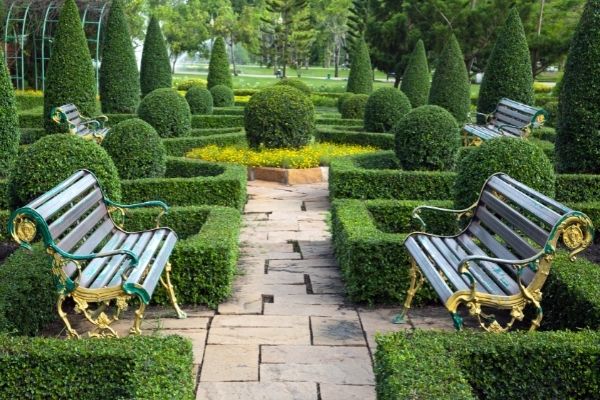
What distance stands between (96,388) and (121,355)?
0.19 metres

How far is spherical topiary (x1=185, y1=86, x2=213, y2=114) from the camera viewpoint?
16703mm

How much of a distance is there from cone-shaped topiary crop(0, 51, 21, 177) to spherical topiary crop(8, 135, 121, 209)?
2936mm

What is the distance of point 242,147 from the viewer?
472 inches

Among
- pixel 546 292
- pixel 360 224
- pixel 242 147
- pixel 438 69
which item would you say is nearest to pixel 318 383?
pixel 546 292

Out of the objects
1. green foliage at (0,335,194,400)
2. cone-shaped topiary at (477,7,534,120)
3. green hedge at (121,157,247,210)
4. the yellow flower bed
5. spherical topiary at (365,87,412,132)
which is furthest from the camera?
spherical topiary at (365,87,412,132)

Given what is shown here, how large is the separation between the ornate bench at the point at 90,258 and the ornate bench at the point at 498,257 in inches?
64.0

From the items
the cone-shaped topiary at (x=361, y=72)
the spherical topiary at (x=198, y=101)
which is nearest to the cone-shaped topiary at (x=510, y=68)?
the spherical topiary at (x=198, y=101)

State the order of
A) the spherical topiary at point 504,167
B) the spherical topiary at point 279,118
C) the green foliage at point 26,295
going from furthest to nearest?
the spherical topiary at point 279,118
the spherical topiary at point 504,167
the green foliage at point 26,295

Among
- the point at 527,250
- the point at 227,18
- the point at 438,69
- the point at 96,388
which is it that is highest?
the point at 227,18

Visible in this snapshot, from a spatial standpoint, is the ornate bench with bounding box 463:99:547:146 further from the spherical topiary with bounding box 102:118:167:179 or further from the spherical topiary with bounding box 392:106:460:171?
the spherical topiary with bounding box 102:118:167:179

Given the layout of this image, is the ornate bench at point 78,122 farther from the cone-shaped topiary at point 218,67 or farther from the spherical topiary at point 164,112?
the cone-shaped topiary at point 218,67

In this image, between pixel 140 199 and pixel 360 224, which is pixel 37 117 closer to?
pixel 140 199

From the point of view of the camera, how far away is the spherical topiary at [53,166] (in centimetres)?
559

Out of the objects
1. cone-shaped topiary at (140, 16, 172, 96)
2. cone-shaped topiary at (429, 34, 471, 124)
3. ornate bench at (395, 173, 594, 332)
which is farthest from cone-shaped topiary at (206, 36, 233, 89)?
ornate bench at (395, 173, 594, 332)
